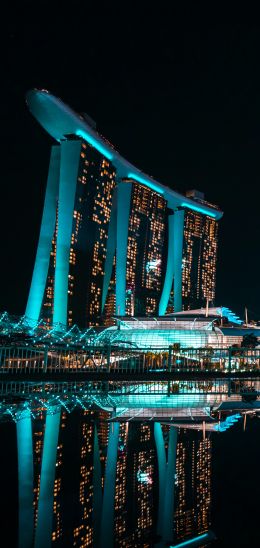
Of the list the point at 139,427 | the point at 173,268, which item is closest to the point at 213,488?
the point at 139,427

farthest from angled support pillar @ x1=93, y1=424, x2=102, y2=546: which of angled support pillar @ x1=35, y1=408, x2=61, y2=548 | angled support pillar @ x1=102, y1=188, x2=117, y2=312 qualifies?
angled support pillar @ x1=102, y1=188, x2=117, y2=312

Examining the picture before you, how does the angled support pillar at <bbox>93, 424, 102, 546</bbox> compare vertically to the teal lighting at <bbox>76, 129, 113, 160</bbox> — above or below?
below

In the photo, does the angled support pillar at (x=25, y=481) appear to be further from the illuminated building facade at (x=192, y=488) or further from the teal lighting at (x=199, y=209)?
the teal lighting at (x=199, y=209)

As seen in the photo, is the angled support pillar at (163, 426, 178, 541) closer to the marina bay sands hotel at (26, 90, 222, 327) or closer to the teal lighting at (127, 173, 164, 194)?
the marina bay sands hotel at (26, 90, 222, 327)

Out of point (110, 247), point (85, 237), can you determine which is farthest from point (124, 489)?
point (110, 247)

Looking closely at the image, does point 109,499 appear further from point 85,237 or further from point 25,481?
point 85,237

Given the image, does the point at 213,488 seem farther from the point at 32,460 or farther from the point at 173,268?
the point at 173,268

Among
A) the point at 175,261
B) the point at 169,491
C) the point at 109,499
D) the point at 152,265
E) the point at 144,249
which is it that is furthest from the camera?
the point at 175,261
